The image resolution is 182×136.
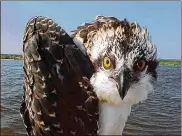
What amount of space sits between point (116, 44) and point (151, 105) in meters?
4.41

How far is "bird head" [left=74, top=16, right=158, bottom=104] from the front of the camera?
1.74 m

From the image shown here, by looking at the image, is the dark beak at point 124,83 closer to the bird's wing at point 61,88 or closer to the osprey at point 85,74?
the osprey at point 85,74

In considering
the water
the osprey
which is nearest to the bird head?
the osprey

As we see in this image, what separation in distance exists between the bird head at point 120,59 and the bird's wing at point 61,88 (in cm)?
6

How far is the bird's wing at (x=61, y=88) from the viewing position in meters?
1.78

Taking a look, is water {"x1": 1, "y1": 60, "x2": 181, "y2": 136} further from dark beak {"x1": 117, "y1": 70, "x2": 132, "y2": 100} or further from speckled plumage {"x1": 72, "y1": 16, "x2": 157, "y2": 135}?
dark beak {"x1": 117, "y1": 70, "x2": 132, "y2": 100}

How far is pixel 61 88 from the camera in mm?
1788

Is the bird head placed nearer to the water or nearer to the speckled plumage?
the speckled plumage

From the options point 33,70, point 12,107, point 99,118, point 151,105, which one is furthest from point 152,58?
point 12,107

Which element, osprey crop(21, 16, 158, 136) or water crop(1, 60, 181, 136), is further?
water crop(1, 60, 181, 136)

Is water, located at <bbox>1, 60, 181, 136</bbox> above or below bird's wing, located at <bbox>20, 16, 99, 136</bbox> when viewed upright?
below

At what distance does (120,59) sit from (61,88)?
31 centimetres

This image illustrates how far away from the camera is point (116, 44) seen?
1742mm

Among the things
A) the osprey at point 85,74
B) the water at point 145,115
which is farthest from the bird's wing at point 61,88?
the water at point 145,115
